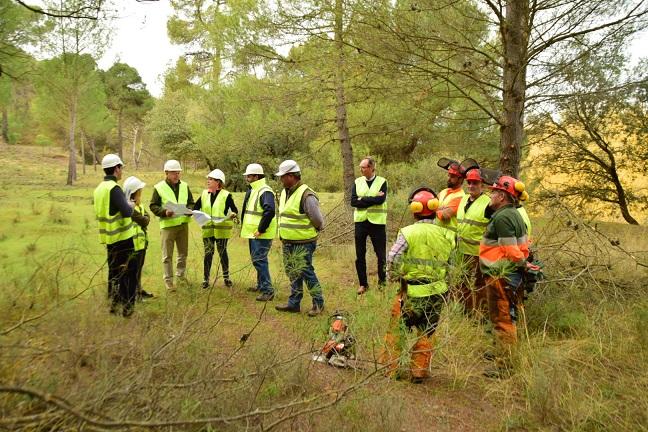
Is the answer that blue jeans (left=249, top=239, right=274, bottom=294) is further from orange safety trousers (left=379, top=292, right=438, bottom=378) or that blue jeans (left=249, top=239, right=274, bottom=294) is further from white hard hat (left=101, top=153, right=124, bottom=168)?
orange safety trousers (left=379, top=292, right=438, bottom=378)

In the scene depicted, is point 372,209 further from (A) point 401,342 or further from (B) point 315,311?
(A) point 401,342

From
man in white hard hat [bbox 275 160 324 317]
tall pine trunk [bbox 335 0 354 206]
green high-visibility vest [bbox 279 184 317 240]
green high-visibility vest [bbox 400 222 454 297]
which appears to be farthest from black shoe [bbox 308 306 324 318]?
tall pine trunk [bbox 335 0 354 206]

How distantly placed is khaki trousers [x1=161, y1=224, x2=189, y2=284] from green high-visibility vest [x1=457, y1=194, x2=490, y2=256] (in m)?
3.54

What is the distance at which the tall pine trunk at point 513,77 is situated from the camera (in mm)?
5430

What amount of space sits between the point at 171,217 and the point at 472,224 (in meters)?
3.69

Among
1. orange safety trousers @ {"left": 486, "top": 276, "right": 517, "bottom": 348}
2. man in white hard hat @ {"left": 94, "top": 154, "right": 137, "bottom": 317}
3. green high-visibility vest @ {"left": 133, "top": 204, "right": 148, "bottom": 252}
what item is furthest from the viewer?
green high-visibility vest @ {"left": 133, "top": 204, "right": 148, "bottom": 252}

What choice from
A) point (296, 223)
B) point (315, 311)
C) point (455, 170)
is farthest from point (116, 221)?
point (455, 170)

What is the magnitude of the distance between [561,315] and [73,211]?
38.5ft

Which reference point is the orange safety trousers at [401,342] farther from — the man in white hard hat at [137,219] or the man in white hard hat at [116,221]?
the man in white hard hat at [137,219]

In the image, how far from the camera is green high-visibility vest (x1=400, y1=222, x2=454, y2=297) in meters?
3.54

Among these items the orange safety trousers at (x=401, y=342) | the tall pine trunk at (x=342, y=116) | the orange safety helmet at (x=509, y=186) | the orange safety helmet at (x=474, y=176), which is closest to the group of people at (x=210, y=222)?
the orange safety trousers at (x=401, y=342)

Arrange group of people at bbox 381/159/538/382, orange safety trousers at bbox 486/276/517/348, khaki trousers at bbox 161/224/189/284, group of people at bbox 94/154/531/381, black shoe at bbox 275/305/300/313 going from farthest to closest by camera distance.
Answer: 1. khaki trousers at bbox 161/224/189/284
2. black shoe at bbox 275/305/300/313
3. orange safety trousers at bbox 486/276/517/348
4. group of people at bbox 94/154/531/381
5. group of people at bbox 381/159/538/382

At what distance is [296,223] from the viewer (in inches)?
198

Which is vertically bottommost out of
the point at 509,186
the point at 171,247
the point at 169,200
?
the point at 171,247
